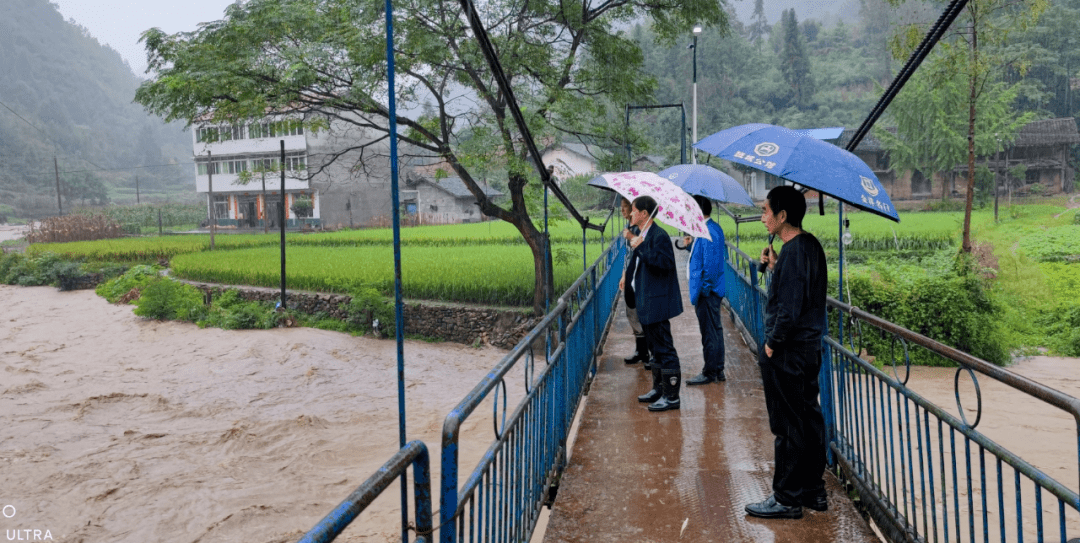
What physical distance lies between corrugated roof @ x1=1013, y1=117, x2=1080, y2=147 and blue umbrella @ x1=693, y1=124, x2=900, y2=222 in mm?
36564

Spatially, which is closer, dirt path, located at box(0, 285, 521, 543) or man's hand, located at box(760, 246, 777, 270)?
man's hand, located at box(760, 246, 777, 270)

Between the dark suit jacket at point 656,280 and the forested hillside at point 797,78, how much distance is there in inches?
1334

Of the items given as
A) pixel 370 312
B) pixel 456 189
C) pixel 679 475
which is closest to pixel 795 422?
pixel 679 475

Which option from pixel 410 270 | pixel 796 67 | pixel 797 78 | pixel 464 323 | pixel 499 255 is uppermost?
pixel 796 67

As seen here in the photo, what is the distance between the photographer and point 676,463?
3691mm

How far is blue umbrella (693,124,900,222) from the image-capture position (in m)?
2.74

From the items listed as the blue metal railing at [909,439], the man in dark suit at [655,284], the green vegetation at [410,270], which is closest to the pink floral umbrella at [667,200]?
the man in dark suit at [655,284]

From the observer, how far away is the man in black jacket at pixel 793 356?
2814 millimetres

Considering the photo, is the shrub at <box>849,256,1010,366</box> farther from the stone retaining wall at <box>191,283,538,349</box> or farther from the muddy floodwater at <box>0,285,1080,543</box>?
the stone retaining wall at <box>191,283,538,349</box>

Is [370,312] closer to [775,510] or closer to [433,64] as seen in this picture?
[433,64]

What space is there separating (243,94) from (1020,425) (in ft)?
39.9

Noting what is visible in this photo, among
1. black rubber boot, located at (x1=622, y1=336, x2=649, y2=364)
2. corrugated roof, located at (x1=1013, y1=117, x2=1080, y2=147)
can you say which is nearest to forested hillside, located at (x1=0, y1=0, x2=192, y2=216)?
black rubber boot, located at (x1=622, y1=336, x2=649, y2=364)

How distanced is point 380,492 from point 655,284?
3.11m

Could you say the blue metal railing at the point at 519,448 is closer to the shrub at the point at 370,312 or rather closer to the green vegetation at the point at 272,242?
the shrub at the point at 370,312
